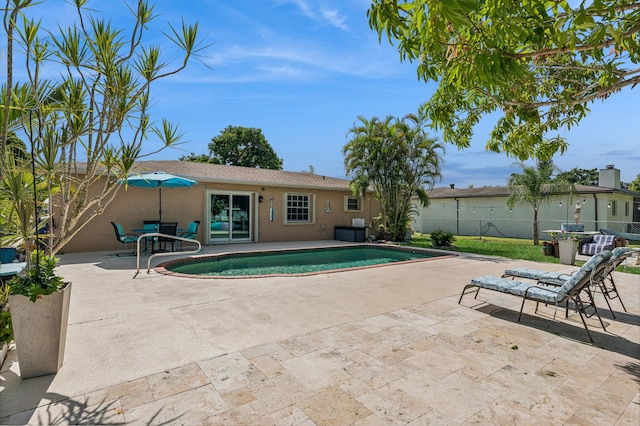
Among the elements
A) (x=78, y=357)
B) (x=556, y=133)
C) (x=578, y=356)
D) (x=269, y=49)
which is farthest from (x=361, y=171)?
(x=78, y=357)

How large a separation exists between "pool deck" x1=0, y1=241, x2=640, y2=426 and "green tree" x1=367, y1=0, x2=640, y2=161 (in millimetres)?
2792

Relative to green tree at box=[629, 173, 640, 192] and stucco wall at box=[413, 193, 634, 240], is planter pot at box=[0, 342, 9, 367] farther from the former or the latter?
green tree at box=[629, 173, 640, 192]

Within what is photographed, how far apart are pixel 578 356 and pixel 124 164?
19.3 ft

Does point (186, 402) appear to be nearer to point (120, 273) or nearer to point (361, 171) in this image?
point (120, 273)

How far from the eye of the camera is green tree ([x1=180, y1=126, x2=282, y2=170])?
121ft

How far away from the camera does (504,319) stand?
5.06 m

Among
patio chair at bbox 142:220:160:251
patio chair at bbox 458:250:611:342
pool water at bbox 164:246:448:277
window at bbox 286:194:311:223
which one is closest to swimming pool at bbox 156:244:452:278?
pool water at bbox 164:246:448:277

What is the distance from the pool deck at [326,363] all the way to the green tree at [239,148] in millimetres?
32329

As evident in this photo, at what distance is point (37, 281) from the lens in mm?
3139

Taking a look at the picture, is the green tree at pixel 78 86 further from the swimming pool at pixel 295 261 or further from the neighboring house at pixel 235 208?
the neighboring house at pixel 235 208

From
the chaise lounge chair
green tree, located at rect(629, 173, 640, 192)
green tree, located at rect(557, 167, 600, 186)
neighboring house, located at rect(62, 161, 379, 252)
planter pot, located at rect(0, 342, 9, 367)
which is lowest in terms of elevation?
planter pot, located at rect(0, 342, 9, 367)

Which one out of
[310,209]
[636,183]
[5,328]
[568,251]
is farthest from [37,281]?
[636,183]

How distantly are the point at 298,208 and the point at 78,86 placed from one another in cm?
1369

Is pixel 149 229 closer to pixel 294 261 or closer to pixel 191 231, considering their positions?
pixel 191 231
